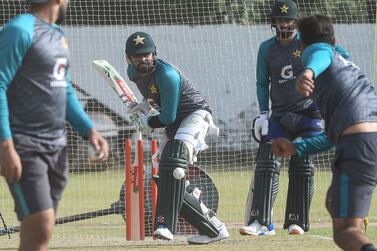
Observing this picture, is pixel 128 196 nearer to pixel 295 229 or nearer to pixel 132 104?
pixel 132 104

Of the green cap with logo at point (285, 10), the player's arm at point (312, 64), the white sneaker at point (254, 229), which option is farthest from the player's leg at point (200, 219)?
the player's arm at point (312, 64)

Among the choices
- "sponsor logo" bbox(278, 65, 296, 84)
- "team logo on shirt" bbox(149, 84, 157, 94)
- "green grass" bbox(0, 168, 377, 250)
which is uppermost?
"sponsor logo" bbox(278, 65, 296, 84)

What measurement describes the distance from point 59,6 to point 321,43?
5.73 ft

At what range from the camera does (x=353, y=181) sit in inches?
247

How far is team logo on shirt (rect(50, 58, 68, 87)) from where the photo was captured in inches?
224

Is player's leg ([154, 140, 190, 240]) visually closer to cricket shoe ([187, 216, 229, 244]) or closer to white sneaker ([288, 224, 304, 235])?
cricket shoe ([187, 216, 229, 244])

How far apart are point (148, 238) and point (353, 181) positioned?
4.30 m

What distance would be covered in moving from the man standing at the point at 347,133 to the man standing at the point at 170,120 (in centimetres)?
268

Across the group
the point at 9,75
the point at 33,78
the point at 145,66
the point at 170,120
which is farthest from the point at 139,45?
the point at 9,75

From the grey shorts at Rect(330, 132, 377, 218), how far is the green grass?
2747 mm

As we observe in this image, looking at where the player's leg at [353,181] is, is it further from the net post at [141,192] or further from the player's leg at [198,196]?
the net post at [141,192]

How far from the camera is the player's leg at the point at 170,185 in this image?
9.10 meters

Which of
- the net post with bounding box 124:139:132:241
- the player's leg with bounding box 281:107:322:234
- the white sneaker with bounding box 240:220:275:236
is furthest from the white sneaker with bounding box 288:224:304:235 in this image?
the net post with bounding box 124:139:132:241

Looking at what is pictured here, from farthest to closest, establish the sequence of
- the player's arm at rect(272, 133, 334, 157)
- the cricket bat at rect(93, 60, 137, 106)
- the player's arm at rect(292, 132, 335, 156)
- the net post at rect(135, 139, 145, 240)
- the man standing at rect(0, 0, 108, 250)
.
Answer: the net post at rect(135, 139, 145, 240), the cricket bat at rect(93, 60, 137, 106), the player's arm at rect(292, 132, 335, 156), the player's arm at rect(272, 133, 334, 157), the man standing at rect(0, 0, 108, 250)
